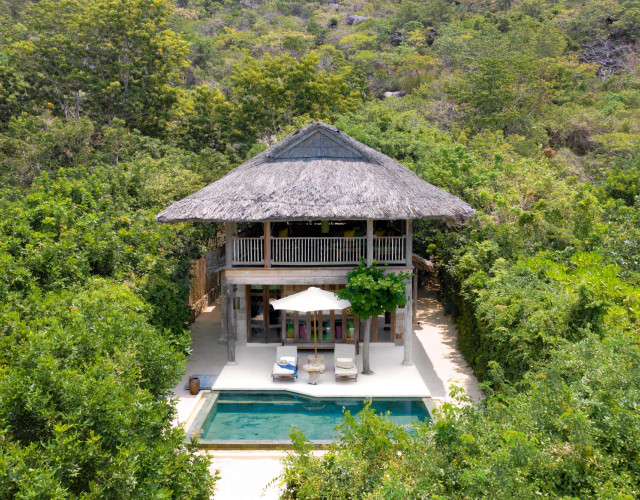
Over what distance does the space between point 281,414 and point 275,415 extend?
146 mm

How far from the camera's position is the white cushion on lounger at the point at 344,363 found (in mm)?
13967

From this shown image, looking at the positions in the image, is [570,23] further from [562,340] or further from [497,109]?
[562,340]

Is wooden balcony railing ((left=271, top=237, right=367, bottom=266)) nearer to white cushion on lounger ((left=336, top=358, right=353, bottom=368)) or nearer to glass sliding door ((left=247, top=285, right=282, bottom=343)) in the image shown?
glass sliding door ((left=247, top=285, right=282, bottom=343))

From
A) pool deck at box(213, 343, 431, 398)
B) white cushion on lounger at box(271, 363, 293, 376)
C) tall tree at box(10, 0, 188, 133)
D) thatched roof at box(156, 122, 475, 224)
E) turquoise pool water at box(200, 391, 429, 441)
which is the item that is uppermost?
tall tree at box(10, 0, 188, 133)

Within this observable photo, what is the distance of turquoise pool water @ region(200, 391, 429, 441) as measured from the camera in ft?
37.3

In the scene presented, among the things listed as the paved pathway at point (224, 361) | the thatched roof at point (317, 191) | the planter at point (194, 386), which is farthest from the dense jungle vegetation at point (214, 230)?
the thatched roof at point (317, 191)

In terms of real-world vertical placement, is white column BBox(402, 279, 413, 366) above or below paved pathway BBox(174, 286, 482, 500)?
above

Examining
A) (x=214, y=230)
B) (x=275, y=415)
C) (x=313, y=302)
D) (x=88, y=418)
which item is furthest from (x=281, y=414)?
(x=214, y=230)

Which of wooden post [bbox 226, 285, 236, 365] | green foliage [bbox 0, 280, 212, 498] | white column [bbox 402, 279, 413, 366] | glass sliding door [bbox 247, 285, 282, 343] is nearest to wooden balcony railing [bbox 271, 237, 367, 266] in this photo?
glass sliding door [bbox 247, 285, 282, 343]

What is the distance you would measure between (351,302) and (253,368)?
11.6ft

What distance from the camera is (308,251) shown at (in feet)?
49.4

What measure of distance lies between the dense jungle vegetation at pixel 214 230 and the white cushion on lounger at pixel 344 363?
3282 millimetres

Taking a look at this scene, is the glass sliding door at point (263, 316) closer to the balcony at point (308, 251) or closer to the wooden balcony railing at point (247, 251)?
the balcony at point (308, 251)

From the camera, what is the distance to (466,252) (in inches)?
608
